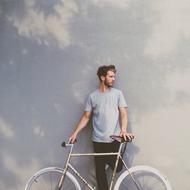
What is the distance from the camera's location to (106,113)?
23.3ft

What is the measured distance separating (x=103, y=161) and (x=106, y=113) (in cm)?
72

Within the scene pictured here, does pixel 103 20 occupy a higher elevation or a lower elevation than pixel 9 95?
higher

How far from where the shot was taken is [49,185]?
772cm

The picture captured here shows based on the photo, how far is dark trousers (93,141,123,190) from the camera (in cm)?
706

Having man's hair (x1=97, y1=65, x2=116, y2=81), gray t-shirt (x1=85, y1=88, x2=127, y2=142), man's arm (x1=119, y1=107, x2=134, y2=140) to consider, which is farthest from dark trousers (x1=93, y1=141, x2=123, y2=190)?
man's hair (x1=97, y1=65, x2=116, y2=81)

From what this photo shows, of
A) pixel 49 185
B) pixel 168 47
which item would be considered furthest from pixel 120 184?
pixel 168 47

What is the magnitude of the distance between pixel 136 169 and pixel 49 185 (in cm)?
158

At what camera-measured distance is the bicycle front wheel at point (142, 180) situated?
6945 millimetres

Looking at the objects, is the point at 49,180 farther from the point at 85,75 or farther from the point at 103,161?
the point at 85,75

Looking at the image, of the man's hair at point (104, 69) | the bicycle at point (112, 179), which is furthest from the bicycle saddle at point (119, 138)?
the man's hair at point (104, 69)

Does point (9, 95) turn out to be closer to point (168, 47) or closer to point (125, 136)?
point (125, 136)

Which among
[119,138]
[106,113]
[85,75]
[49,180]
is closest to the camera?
[119,138]

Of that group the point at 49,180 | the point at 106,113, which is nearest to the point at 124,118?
the point at 106,113

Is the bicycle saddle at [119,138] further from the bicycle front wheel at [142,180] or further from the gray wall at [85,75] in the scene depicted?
the gray wall at [85,75]
